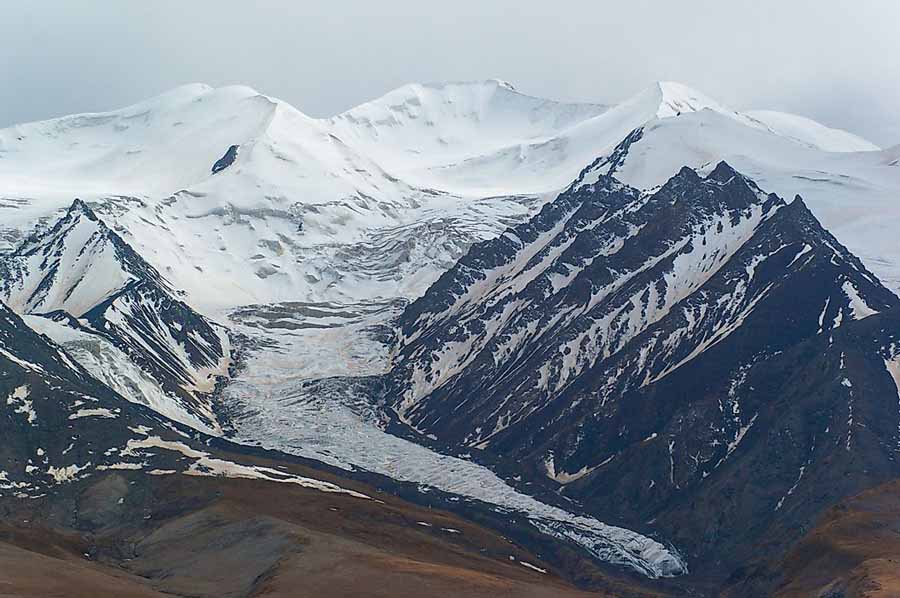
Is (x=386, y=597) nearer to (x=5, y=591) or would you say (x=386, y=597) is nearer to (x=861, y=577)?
(x=5, y=591)

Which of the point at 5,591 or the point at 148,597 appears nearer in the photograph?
the point at 5,591

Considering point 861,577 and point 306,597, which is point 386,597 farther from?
point 861,577

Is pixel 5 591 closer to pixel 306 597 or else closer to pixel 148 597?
pixel 148 597

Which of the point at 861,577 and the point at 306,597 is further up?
the point at 861,577

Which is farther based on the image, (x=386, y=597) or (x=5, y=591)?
(x=386, y=597)

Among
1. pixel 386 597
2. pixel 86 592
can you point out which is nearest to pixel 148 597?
pixel 86 592

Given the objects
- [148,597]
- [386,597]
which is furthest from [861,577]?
[148,597]

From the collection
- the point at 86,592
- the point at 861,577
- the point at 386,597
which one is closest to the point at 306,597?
the point at 386,597

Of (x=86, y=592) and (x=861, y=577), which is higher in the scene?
(x=861, y=577)
